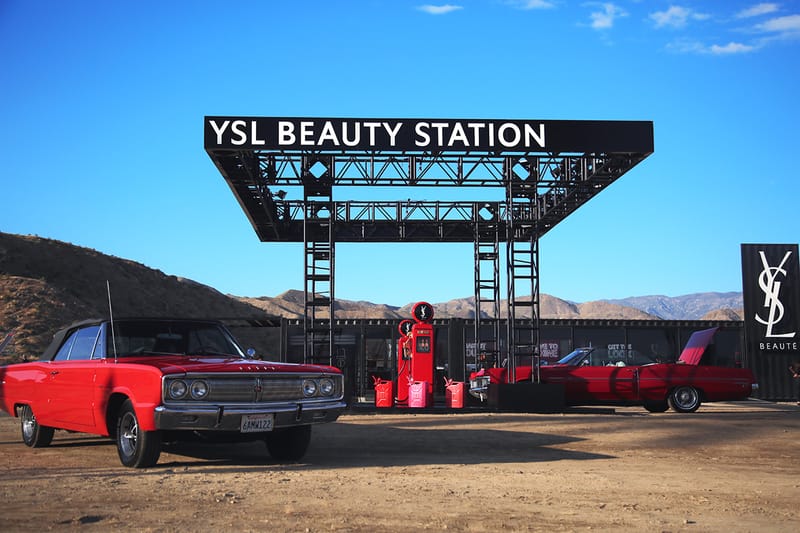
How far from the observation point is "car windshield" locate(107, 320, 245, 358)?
8.98 metres

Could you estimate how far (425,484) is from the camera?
7.33 metres

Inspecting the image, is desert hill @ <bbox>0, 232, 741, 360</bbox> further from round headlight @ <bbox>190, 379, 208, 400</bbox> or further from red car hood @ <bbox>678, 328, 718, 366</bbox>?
round headlight @ <bbox>190, 379, 208, 400</bbox>

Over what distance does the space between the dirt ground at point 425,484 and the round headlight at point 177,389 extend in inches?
29.3

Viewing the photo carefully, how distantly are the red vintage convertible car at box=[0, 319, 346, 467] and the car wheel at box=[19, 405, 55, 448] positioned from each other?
0.04 ft

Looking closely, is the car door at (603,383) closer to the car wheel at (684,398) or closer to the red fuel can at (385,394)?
the car wheel at (684,398)

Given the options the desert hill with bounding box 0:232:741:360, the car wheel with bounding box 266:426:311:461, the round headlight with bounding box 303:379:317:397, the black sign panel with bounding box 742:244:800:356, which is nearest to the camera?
the round headlight with bounding box 303:379:317:397

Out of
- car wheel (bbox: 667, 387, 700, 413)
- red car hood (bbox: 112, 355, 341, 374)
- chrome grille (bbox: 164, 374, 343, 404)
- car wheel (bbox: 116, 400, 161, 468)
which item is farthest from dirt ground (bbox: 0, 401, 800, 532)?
car wheel (bbox: 667, 387, 700, 413)

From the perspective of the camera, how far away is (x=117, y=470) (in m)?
7.98

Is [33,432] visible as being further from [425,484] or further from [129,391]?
[425,484]

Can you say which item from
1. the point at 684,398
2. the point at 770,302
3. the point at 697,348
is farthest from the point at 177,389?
the point at 770,302

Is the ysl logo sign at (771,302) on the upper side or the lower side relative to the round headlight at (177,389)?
upper

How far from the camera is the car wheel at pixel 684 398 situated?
1788cm

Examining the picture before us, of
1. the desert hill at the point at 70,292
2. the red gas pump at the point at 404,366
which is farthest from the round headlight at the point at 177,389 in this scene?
the desert hill at the point at 70,292

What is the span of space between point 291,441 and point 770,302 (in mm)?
20930
